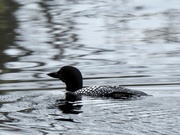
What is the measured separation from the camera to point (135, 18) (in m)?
18.9

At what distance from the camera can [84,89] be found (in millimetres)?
11977

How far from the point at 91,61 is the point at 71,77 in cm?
181

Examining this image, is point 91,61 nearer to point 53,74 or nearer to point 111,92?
point 53,74

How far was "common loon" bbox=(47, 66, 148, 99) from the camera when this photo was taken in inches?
445

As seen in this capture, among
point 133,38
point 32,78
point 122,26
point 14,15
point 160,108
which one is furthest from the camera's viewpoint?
point 14,15

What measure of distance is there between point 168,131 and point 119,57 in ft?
18.7

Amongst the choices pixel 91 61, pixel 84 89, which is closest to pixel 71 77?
pixel 84 89

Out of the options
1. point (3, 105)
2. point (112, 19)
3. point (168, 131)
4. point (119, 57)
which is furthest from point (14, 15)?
point (168, 131)

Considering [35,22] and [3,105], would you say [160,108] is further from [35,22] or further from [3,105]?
[35,22]

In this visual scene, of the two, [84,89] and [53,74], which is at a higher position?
[53,74]

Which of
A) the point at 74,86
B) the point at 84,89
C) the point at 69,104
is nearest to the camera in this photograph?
the point at 69,104

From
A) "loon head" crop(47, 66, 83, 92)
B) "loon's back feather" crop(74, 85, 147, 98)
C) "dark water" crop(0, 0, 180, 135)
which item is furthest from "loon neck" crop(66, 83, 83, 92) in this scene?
"loon's back feather" crop(74, 85, 147, 98)

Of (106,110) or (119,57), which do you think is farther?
(119,57)

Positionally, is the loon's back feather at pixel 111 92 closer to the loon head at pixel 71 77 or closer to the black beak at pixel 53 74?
the loon head at pixel 71 77
